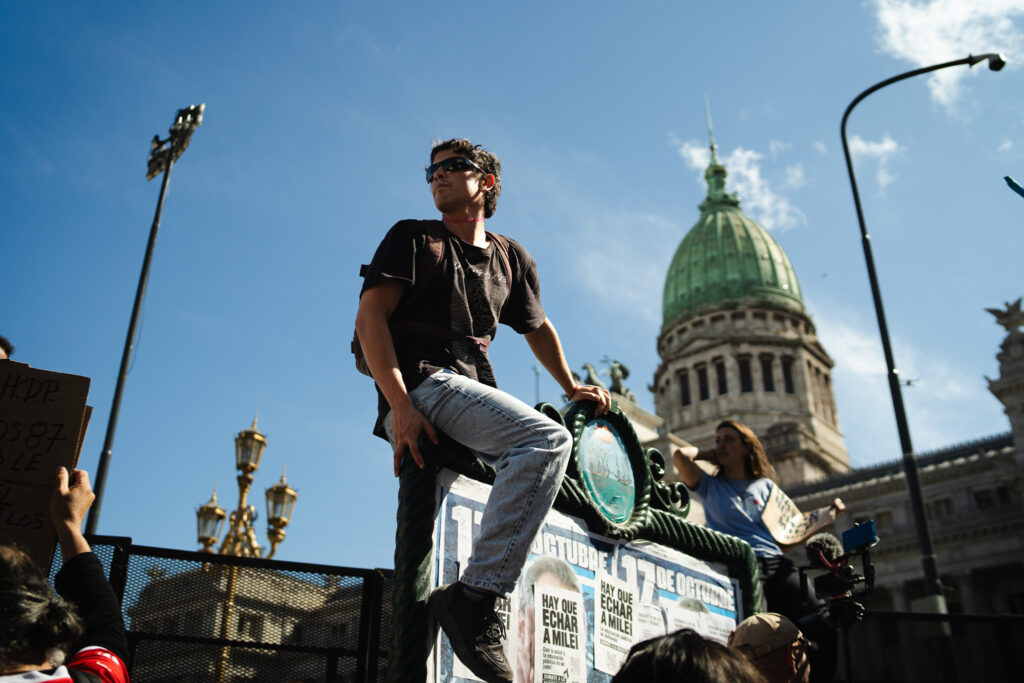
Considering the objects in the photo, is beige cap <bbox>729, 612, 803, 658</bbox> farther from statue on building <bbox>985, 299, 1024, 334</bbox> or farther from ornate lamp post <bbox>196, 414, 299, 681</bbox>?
statue on building <bbox>985, 299, 1024, 334</bbox>

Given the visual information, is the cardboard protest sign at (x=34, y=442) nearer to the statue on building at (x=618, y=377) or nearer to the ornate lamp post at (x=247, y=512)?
the ornate lamp post at (x=247, y=512)

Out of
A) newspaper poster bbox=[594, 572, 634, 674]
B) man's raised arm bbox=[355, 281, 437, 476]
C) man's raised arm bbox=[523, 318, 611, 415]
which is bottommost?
newspaper poster bbox=[594, 572, 634, 674]

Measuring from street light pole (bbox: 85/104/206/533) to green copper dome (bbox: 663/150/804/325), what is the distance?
190 ft

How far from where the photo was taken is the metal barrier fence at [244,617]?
3564 millimetres

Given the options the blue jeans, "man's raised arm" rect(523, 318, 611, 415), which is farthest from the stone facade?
the blue jeans

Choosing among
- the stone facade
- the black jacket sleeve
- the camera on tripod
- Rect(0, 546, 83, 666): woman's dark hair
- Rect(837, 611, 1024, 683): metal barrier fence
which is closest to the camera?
Rect(0, 546, 83, 666): woman's dark hair

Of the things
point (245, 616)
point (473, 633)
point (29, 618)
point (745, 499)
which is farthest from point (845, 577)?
point (29, 618)

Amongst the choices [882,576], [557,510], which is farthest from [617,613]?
[882,576]

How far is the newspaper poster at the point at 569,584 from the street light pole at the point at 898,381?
727 centimetres

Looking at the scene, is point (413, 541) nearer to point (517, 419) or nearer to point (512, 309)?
Answer: point (517, 419)

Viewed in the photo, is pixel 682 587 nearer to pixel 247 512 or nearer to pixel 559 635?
pixel 559 635

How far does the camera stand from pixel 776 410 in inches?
2574

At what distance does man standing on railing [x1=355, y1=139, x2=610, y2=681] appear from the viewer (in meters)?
3.31

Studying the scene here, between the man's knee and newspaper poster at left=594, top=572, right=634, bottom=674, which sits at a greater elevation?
the man's knee
